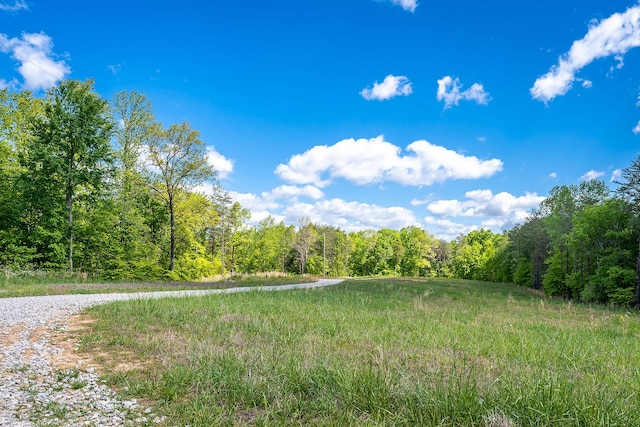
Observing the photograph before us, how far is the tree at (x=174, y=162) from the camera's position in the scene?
29.0 m

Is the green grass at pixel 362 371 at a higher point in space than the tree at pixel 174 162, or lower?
lower

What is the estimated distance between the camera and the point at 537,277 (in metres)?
45.8

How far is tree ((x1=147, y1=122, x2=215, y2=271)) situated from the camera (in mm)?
29031

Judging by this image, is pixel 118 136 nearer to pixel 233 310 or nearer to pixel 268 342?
pixel 233 310

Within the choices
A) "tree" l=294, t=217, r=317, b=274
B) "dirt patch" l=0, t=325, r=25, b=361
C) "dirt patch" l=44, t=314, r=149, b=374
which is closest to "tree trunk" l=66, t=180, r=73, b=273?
"dirt patch" l=0, t=325, r=25, b=361

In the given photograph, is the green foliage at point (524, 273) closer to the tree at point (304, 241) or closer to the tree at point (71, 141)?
the tree at point (304, 241)

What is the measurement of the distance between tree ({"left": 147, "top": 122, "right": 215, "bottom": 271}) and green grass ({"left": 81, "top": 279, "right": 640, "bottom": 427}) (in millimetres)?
21724

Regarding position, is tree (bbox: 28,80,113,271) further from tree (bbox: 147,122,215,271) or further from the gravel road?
the gravel road

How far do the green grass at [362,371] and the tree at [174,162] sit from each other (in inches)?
855

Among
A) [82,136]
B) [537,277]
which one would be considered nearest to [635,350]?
[82,136]

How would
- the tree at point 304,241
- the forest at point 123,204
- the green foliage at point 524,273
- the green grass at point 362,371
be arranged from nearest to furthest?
the green grass at point 362,371
the forest at point 123,204
the green foliage at point 524,273
the tree at point 304,241

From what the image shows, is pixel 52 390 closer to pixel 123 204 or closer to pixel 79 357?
pixel 79 357

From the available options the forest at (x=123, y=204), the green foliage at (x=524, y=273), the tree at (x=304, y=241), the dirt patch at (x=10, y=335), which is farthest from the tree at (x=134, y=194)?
the green foliage at (x=524, y=273)

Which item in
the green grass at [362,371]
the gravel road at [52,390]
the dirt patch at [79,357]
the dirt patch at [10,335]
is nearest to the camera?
the green grass at [362,371]
